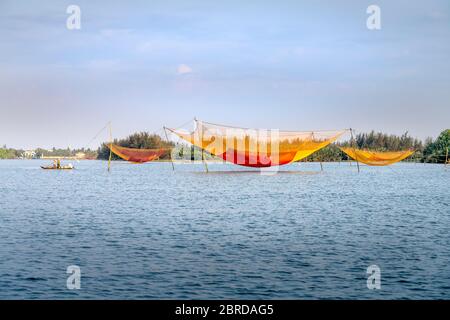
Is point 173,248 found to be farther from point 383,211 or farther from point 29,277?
point 383,211

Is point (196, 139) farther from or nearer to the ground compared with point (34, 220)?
farther from the ground

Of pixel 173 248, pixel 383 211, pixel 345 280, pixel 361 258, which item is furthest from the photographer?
pixel 383 211

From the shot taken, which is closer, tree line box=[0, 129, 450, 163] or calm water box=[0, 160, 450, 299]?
calm water box=[0, 160, 450, 299]

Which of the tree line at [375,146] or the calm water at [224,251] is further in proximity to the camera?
the tree line at [375,146]

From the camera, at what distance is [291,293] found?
468 inches

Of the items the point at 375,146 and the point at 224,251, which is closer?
the point at 224,251

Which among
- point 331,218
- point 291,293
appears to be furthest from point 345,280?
point 331,218

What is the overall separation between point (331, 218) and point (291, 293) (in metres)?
13.6

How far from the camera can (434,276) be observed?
1333 cm
